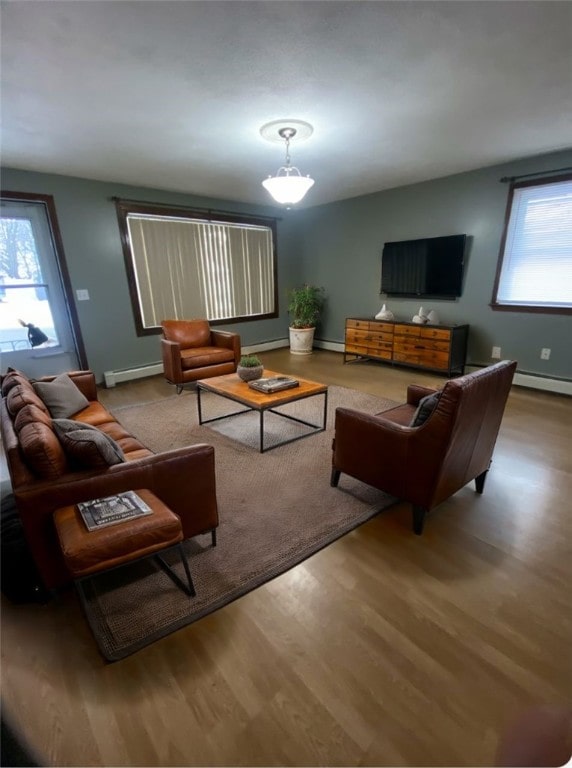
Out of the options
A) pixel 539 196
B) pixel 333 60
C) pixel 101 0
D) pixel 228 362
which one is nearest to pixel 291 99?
pixel 333 60

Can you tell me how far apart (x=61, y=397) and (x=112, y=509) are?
Answer: 4.94 feet

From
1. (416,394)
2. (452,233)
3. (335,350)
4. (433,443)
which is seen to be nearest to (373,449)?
(433,443)

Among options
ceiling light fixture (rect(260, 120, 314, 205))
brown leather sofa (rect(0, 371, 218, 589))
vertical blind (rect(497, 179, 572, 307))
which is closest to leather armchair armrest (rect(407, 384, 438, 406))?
brown leather sofa (rect(0, 371, 218, 589))

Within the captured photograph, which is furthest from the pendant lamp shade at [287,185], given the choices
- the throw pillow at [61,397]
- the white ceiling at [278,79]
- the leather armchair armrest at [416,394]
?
the throw pillow at [61,397]

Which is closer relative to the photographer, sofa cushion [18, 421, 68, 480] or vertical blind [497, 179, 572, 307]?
sofa cushion [18, 421, 68, 480]

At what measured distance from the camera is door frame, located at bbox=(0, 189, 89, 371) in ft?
12.4

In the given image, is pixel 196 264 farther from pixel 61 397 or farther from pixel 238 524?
pixel 238 524

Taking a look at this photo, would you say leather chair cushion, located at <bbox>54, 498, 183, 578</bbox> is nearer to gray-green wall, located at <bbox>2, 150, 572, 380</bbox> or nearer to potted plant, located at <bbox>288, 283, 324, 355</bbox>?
gray-green wall, located at <bbox>2, 150, 572, 380</bbox>

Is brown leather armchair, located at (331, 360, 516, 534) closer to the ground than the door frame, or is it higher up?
closer to the ground

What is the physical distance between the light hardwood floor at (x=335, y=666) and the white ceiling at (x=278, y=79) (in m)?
2.58

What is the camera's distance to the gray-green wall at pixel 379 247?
13.1 ft

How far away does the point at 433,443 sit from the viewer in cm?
171

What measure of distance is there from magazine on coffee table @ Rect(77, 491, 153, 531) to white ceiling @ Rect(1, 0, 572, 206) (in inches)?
83.9

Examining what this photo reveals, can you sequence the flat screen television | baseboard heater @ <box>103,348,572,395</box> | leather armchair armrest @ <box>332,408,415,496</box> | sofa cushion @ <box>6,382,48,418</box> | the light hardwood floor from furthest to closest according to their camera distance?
the flat screen television < baseboard heater @ <box>103,348,572,395</box> < leather armchair armrest @ <box>332,408,415,496</box> < sofa cushion @ <box>6,382,48,418</box> < the light hardwood floor
